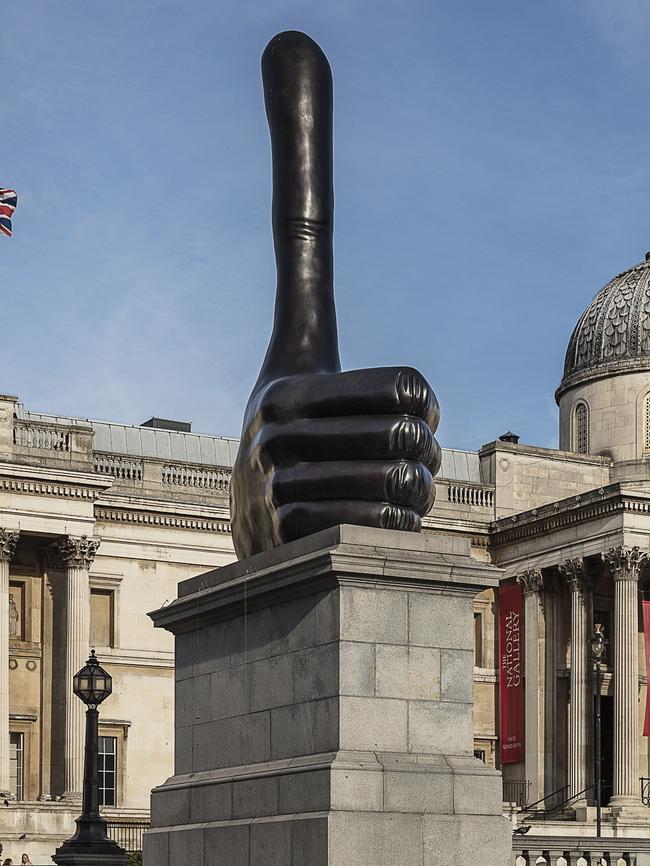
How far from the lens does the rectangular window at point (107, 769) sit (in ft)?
188

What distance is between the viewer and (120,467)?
59.4m

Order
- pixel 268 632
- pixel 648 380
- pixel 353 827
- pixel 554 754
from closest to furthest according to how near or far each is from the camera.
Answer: pixel 353 827 → pixel 268 632 → pixel 554 754 → pixel 648 380

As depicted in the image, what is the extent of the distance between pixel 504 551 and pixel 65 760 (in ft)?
57.7

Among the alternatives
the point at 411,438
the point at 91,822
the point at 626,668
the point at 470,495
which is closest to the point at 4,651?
the point at 470,495

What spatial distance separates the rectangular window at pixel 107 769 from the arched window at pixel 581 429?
21.7m

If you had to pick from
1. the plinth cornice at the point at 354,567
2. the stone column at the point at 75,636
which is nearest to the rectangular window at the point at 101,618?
the stone column at the point at 75,636

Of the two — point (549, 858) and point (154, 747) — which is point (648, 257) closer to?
point (154, 747)

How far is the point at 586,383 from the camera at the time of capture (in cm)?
6938

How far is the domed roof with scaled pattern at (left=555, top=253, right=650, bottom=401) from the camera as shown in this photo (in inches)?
2675

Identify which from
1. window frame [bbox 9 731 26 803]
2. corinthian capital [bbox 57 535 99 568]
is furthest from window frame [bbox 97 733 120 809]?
corinthian capital [bbox 57 535 99 568]

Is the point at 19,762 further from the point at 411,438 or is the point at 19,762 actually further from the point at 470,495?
the point at 411,438

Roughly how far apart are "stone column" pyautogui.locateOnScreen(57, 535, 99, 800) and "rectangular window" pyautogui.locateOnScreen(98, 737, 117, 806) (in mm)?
2313

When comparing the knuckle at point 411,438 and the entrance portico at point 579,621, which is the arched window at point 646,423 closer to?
the entrance portico at point 579,621

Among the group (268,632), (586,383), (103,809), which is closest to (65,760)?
(103,809)
